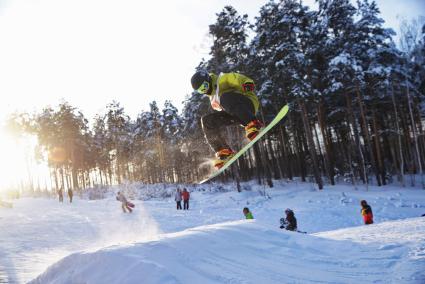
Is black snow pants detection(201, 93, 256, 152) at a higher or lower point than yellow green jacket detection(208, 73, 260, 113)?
lower

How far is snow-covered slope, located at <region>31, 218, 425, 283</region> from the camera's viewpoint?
159 inches

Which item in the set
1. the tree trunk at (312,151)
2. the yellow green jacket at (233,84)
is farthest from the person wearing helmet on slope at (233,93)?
the tree trunk at (312,151)

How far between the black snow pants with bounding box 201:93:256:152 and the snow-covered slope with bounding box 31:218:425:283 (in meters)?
1.78

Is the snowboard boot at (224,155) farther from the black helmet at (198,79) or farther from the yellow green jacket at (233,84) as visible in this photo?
the black helmet at (198,79)

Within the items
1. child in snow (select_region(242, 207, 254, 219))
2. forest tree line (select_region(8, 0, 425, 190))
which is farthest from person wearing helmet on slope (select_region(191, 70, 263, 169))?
forest tree line (select_region(8, 0, 425, 190))

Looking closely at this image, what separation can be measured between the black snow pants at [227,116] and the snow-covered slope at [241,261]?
178 cm

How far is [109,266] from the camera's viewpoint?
4180 millimetres

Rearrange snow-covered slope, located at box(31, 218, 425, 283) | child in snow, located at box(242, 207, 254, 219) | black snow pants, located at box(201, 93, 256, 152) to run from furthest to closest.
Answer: child in snow, located at box(242, 207, 254, 219) → black snow pants, located at box(201, 93, 256, 152) → snow-covered slope, located at box(31, 218, 425, 283)

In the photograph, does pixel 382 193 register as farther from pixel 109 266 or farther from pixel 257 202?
pixel 109 266

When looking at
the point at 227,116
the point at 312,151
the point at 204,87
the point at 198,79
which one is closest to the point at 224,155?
the point at 227,116

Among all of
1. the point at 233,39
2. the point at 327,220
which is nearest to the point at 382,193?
the point at 327,220

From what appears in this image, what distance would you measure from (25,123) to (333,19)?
43.9 metres

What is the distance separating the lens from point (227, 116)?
662 cm

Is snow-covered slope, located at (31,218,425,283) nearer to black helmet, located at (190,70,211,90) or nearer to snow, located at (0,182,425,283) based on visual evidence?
snow, located at (0,182,425,283)
